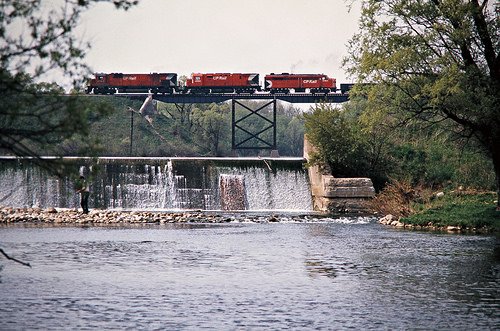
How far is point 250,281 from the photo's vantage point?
20531 mm

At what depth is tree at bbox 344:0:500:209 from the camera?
3080 centimetres

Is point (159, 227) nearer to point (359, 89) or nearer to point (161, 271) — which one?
point (359, 89)

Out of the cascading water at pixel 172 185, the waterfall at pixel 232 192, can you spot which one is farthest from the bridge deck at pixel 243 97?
the waterfall at pixel 232 192

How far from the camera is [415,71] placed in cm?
3238

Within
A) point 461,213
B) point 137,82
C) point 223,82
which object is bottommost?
point 461,213

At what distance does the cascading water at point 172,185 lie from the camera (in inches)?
1831

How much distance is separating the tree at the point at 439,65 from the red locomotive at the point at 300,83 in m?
44.8

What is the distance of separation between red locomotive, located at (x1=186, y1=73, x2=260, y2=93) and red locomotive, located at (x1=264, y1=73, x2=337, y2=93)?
140 centimetres

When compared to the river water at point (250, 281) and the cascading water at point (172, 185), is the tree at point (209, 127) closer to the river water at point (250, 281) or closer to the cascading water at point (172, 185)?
the cascading water at point (172, 185)

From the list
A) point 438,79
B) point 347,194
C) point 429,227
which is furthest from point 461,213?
point 347,194

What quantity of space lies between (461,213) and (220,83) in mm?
47162

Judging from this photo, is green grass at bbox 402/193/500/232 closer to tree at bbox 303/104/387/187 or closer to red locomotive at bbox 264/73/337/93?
tree at bbox 303/104/387/187

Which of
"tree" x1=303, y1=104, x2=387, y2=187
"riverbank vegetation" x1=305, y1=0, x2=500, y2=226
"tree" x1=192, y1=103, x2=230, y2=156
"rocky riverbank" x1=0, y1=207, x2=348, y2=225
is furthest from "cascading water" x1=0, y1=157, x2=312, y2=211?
"tree" x1=192, y1=103, x2=230, y2=156

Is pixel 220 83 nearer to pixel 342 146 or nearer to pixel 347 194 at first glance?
pixel 342 146
